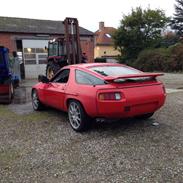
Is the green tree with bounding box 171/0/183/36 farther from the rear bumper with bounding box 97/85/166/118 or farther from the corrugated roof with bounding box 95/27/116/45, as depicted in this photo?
the rear bumper with bounding box 97/85/166/118

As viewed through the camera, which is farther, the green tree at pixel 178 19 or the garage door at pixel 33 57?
the green tree at pixel 178 19

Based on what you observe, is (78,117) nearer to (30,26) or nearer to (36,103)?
(36,103)

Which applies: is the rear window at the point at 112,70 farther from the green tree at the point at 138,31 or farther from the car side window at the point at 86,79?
the green tree at the point at 138,31

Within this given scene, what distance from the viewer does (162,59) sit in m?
28.2

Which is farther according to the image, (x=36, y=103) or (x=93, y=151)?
(x=36, y=103)

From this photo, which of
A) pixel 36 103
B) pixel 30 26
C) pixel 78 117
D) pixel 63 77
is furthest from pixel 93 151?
pixel 30 26

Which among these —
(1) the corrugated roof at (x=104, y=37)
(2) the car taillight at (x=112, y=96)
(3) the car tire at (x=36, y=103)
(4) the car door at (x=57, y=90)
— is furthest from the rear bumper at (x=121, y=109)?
(1) the corrugated roof at (x=104, y=37)

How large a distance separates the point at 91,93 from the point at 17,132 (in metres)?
2.02

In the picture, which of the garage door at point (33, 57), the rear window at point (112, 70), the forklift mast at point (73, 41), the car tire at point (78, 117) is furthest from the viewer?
the garage door at point (33, 57)

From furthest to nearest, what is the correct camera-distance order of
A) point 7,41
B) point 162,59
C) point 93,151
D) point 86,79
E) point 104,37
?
1. point 104,37
2. point 162,59
3. point 7,41
4. point 86,79
5. point 93,151

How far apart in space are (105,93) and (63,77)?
2042 millimetres

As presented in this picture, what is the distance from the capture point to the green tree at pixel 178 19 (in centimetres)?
4334

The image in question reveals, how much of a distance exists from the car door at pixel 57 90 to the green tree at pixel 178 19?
128 feet

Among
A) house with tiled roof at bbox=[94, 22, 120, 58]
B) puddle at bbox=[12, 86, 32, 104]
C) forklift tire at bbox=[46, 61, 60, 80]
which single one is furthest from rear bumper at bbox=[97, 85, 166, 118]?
house with tiled roof at bbox=[94, 22, 120, 58]
